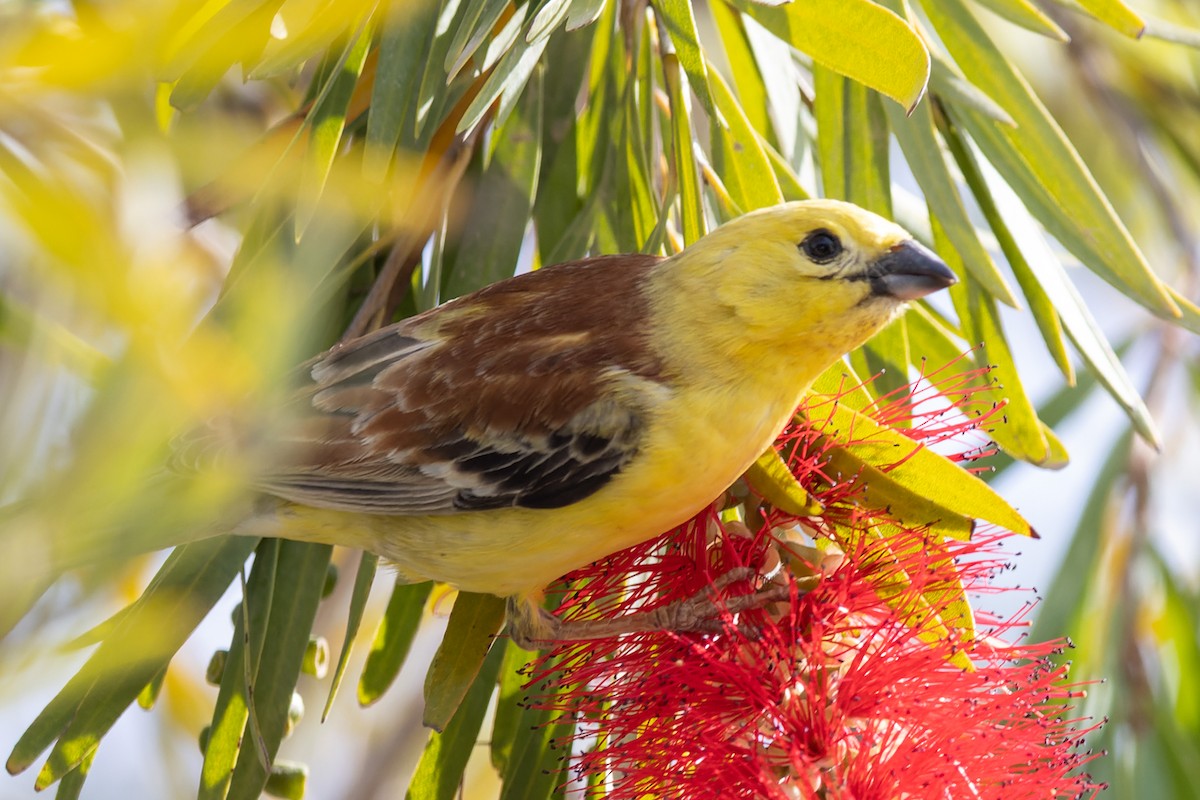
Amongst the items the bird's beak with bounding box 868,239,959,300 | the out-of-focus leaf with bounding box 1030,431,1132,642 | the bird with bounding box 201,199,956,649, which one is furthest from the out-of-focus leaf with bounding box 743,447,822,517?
the out-of-focus leaf with bounding box 1030,431,1132,642

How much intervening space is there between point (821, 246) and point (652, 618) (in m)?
0.71

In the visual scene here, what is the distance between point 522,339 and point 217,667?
37.6 inches

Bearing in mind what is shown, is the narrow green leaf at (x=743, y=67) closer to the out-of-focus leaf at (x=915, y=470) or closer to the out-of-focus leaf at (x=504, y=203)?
the out-of-focus leaf at (x=504, y=203)

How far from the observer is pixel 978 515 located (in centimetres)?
212

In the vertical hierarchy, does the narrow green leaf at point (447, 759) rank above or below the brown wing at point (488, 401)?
below

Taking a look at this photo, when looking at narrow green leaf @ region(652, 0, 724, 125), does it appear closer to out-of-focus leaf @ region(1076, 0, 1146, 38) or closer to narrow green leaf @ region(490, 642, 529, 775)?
out-of-focus leaf @ region(1076, 0, 1146, 38)

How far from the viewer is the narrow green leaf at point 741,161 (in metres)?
2.44

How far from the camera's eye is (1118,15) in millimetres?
2352

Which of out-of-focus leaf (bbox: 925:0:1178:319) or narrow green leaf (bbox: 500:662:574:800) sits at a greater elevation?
out-of-focus leaf (bbox: 925:0:1178:319)

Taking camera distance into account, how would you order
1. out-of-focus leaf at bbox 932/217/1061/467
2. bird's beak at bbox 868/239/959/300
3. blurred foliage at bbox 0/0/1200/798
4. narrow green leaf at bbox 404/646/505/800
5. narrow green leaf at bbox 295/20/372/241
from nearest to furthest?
1. blurred foliage at bbox 0/0/1200/798
2. narrow green leaf at bbox 295/20/372/241
3. bird's beak at bbox 868/239/959/300
4. out-of-focus leaf at bbox 932/217/1061/467
5. narrow green leaf at bbox 404/646/505/800

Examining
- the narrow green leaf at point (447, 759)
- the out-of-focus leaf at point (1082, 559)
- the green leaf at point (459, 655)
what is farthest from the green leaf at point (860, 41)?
the out-of-focus leaf at point (1082, 559)

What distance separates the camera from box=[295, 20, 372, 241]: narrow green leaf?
2.06 m

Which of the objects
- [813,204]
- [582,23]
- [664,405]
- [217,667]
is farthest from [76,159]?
[217,667]

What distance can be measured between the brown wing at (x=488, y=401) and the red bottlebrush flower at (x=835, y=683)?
0.26m
